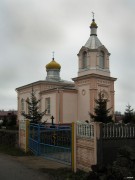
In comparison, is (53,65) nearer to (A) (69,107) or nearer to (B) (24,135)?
(A) (69,107)

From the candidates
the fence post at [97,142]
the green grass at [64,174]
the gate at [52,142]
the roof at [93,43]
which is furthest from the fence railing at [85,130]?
the roof at [93,43]

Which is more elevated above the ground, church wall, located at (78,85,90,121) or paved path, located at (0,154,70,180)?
church wall, located at (78,85,90,121)

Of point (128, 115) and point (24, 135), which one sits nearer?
point (24, 135)

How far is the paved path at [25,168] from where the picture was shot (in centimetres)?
998

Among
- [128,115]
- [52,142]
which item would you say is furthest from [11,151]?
[128,115]

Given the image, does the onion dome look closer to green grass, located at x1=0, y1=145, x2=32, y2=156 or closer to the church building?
the church building

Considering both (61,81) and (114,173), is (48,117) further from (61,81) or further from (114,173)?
(114,173)

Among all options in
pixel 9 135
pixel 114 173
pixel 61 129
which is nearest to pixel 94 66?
pixel 9 135

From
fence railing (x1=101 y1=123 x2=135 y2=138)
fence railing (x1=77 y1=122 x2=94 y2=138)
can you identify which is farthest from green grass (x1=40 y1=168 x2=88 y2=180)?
fence railing (x1=101 y1=123 x2=135 y2=138)

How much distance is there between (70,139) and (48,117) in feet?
68.8

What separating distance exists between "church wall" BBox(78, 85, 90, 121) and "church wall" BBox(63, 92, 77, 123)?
51 centimetres

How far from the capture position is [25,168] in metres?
11.6

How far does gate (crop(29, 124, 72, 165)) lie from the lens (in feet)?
39.6

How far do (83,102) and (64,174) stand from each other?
20844mm
